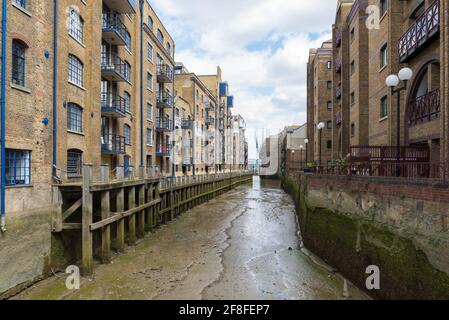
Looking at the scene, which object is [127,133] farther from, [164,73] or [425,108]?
[425,108]

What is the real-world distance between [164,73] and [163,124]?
4521 millimetres

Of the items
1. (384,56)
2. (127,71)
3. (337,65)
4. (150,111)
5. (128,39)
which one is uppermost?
(128,39)

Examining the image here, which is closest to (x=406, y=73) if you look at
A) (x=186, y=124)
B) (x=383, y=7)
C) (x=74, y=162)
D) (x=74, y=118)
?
(x=383, y=7)

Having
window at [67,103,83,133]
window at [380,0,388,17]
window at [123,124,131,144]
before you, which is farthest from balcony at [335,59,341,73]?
window at [67,103,83,133]

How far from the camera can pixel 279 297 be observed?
816 centimetres

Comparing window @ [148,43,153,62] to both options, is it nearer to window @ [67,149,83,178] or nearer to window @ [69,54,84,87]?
window @ [69,54,84,87]

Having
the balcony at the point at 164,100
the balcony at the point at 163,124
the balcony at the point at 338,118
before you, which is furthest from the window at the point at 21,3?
the balcony at the point at 338,118

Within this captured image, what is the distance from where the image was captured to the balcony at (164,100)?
27156mm

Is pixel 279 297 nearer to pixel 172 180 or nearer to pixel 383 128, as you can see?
pixel 383 128

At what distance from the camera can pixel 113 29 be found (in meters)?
17.1

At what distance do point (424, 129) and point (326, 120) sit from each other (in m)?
22.9

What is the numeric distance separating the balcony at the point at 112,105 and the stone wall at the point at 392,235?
12.6 m

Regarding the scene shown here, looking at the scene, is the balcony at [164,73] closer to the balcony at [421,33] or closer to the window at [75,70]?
the window at [75,70]

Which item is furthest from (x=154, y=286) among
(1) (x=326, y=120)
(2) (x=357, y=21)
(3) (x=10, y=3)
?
(1) (x=326, y=120)
